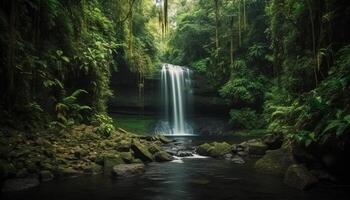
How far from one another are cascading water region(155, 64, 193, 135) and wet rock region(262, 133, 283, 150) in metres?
11.8

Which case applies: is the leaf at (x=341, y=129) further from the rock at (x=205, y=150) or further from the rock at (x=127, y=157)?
the rock at (x=205, y=150)

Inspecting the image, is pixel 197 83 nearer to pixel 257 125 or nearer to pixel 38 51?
pixel 257 125

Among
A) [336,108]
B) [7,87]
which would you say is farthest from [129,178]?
[336,108]

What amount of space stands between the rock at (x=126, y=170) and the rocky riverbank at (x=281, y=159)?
2996 mm

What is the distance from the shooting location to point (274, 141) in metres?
12.2

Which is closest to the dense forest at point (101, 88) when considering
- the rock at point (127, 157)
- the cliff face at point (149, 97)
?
the rock at point (127, 157)

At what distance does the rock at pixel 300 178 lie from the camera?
748 cm

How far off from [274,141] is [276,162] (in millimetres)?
2461

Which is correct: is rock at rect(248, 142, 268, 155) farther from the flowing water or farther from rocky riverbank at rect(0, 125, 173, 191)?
the flowing water

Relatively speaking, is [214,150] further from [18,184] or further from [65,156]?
[18,184]

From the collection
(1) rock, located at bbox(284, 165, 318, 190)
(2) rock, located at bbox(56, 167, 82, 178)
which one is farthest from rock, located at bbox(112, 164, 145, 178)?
(1) rock, located at bbox(284, 165, 318, 190)

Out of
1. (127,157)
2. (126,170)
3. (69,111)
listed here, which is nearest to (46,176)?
(126,170)

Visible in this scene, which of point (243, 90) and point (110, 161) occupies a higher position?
point (243, 90)

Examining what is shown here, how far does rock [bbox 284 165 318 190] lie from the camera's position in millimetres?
7484
